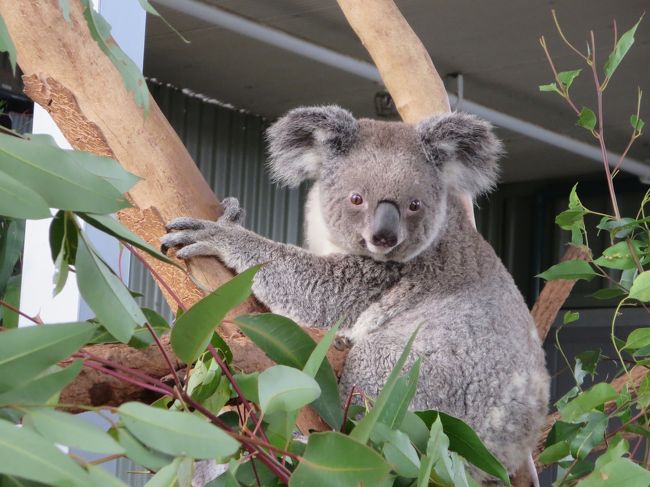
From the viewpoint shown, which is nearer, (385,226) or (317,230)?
(385,226)

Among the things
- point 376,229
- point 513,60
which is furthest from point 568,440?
point 513,60

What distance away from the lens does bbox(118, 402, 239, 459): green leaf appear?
2.05 ft

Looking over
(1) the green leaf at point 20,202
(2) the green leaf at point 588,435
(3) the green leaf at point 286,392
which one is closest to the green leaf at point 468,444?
(3) the green leaf at point 286,392

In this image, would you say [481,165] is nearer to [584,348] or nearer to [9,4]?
[9,4]

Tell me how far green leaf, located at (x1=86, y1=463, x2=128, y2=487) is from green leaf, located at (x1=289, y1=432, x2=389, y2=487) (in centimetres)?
18

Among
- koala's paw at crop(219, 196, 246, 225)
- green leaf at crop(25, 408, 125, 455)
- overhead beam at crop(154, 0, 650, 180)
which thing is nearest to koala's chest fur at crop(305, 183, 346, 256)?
koala's paw at crop(219, 196, 246, 225)

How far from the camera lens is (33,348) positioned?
0.65m

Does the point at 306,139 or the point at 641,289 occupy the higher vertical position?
the point at 306,139

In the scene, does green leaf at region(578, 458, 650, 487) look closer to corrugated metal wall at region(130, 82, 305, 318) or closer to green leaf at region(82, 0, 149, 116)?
green leaf at region(82, 0, 149, 116)

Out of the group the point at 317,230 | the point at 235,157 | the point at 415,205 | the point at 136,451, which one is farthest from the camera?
the point at 235,157

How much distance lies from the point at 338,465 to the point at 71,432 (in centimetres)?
22

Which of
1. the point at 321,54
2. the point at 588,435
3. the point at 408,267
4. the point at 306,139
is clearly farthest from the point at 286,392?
the point at 321,54

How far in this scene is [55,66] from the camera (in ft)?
5.93

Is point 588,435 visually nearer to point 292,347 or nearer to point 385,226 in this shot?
point 385,226
